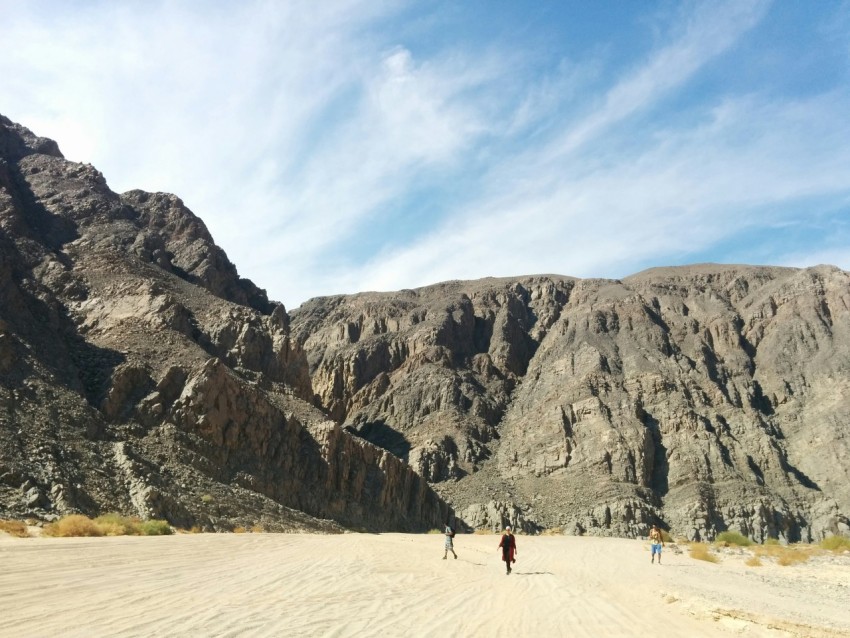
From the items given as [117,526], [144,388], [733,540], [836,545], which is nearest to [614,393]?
[733,540]

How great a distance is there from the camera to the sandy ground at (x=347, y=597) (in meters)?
8.29

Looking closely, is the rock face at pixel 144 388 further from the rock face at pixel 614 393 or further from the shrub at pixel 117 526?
the rock face at pixel 614 393

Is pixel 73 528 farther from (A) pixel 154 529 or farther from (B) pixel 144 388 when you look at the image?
(B) pixel 144 388

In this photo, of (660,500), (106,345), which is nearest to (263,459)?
(106,345)

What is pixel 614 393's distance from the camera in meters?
81.7

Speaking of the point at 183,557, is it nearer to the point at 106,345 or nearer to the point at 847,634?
the point at 847,634

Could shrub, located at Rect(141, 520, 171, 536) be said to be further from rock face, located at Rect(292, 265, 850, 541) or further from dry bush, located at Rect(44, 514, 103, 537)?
rock face, located at Rect(292, 265, 850, 541)

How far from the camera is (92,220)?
5778 cm

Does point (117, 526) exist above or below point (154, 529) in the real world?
above

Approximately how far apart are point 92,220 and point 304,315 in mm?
61069

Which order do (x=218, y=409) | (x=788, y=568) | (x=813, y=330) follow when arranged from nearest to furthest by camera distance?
(x=788, y=568), (x=218, y=409), (x=813, y=330)

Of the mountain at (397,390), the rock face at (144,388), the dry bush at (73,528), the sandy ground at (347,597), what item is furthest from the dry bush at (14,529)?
the rock face at (144,388)

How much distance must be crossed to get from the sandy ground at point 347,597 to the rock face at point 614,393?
1901 inches

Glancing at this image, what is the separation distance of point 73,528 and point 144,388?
22.3 metres
